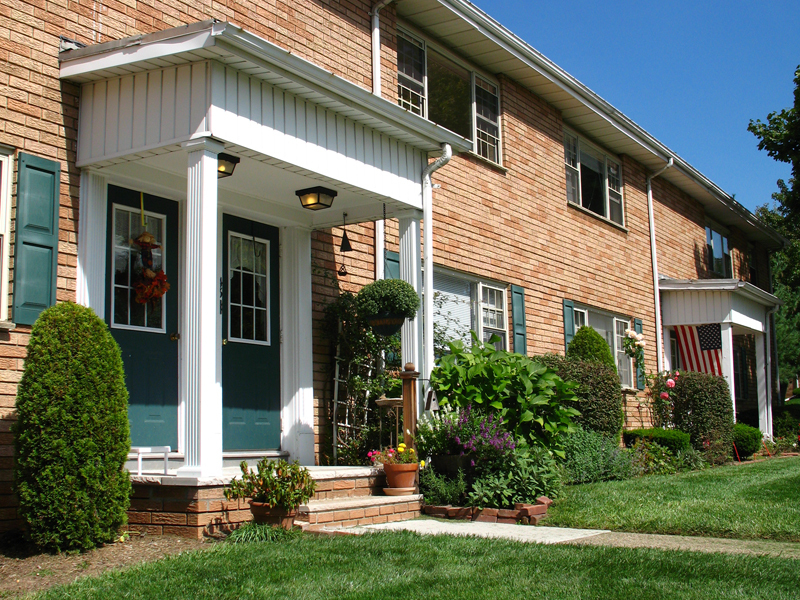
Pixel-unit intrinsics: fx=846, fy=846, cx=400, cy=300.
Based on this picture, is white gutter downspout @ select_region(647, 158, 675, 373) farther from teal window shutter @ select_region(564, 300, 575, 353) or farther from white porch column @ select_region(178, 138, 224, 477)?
white porch column @ select_region(178, 138, 224, 477)

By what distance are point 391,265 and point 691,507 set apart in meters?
4.03

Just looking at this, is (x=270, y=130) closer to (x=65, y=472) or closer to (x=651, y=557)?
(x=65, y=472)

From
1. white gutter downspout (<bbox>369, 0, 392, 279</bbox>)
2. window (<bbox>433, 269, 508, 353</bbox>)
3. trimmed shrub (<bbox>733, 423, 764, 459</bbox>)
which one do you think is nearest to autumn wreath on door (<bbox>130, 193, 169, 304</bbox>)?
white gutter downspout (<bbox>369, 0, 392, 279</bbox>)

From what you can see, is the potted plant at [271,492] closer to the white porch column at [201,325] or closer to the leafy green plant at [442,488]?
the white porch column at [201,325]

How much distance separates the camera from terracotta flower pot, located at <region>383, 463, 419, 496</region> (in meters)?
7.33

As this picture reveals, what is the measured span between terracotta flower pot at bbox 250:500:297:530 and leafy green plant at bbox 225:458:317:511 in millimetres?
30

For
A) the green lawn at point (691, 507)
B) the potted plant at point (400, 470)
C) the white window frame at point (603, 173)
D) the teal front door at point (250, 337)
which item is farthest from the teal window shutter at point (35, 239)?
the white window frame at point (603, 173)

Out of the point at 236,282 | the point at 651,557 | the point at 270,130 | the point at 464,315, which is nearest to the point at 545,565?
the point at 651,557

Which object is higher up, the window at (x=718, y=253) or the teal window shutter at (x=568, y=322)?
the window at (x=718, y=253)

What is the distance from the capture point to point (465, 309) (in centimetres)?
1091

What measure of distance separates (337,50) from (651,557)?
640cm

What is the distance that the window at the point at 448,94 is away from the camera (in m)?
10.6

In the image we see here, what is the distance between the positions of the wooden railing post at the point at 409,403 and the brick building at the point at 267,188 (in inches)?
23.6

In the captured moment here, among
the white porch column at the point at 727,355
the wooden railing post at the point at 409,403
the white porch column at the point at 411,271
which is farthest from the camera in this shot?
the white porch column at the point at 727,355
